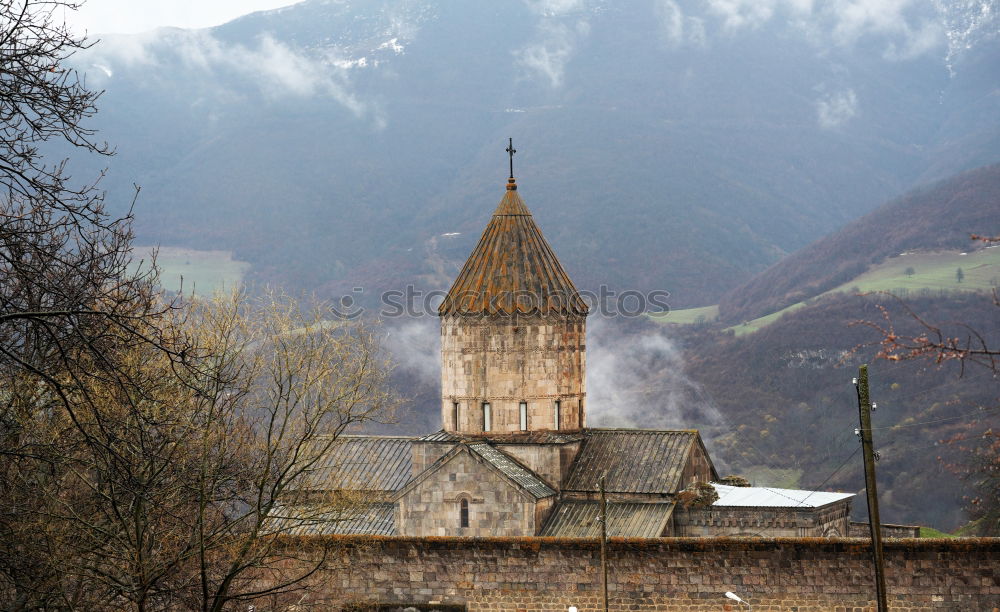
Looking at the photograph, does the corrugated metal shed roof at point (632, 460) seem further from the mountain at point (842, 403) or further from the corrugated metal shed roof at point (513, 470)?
the mountain at point (842, 403)

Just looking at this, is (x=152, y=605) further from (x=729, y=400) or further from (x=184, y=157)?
(x=184, y=157)

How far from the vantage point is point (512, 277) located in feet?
102

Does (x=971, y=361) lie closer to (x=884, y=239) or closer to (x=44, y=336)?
(x=44, y=336)

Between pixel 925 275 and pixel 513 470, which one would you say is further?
pixel 925 275

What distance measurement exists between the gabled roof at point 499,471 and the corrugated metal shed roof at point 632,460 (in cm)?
90

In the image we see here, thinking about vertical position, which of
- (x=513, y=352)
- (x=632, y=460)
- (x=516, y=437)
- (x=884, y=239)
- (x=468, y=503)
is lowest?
(x=468, y=503)

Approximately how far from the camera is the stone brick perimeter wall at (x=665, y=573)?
2009 centimetres

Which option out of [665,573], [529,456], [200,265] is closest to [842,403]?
[529,456]

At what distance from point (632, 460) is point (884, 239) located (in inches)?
3717

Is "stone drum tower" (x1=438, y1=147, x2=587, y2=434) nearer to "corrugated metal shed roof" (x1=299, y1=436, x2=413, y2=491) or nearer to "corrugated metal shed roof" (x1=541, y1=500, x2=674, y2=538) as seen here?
"corrugated metal shed roof" (x1=299, y1=436, x2=413, y2=491)

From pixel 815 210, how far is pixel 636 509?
545 ft

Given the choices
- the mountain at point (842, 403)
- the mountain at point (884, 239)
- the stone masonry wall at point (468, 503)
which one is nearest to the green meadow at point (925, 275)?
the mountain at point (884, 239)

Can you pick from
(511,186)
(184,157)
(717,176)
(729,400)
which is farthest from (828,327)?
(184,157)

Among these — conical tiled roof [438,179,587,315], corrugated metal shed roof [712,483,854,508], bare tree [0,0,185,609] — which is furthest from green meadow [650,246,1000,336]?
bare tree [0,0,185,609]
